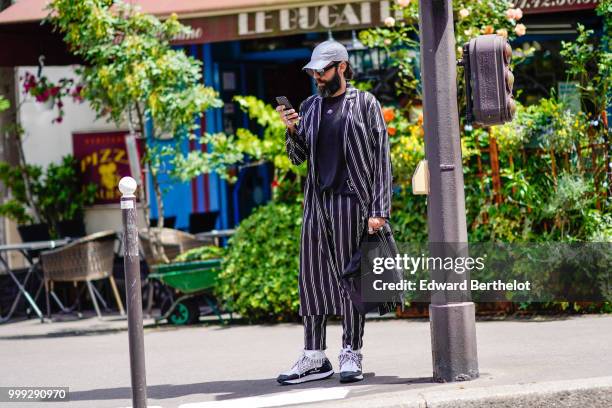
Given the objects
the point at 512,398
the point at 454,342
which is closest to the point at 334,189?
the point at 454,342

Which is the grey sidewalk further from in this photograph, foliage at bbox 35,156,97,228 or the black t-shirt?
foliage at bbox 35,156,97,228

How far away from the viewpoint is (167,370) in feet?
25.4

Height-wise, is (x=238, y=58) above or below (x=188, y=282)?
above

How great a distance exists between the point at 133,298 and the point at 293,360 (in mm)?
2265

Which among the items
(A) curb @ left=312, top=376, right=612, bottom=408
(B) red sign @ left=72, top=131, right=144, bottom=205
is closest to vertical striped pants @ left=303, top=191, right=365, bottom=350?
(A) curb @ left=312, top=376, right=612, bottom=408

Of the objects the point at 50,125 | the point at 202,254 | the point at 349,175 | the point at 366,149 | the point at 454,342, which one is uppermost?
the point at 50,125

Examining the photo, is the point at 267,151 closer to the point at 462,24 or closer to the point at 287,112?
the point at 462,24

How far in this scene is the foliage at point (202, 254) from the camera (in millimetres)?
10305

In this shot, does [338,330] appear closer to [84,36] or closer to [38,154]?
[84,36]

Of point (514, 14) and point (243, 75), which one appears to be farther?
point (243, 75)

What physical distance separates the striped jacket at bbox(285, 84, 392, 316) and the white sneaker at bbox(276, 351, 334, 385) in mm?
261

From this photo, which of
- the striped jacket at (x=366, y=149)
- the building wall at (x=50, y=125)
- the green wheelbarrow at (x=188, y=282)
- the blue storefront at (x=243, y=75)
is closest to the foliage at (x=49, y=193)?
the building wall at (x=50, y=125)

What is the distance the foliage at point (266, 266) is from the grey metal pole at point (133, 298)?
12.9 ft

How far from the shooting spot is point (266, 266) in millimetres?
9836
